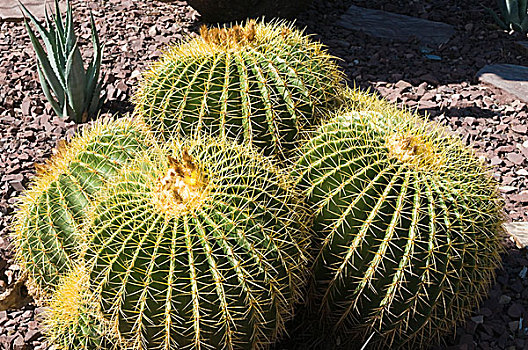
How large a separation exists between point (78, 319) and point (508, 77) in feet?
12.5

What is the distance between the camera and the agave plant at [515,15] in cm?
523

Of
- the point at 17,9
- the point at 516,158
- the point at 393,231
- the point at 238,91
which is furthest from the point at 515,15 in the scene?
the point at 17,9

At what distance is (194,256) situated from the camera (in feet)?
5.78

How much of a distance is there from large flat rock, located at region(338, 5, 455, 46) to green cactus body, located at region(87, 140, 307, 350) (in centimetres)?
372

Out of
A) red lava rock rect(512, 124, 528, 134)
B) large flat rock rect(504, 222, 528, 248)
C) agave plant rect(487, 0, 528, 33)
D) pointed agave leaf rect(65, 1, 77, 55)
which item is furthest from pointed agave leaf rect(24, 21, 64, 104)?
agave plant rect(487, 0, 528, 33)

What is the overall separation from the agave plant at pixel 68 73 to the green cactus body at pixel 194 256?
7.51ft

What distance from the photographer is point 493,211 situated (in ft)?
7.27

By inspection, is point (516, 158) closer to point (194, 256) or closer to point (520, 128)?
point (520, 128)

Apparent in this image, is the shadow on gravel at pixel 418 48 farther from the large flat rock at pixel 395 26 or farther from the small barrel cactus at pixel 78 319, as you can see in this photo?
the small barrel cactus at pixel 78 319

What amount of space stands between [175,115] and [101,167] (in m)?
0.35

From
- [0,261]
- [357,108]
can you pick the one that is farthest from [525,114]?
[0,261]

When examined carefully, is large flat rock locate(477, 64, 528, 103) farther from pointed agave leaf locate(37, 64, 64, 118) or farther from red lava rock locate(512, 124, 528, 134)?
pointed agave leaf locate(37, 64, 64, 118)

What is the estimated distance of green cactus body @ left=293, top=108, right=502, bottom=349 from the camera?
2.02m

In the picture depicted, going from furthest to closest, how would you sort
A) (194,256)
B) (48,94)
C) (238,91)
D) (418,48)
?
(418,48) → (48,94) → (238,91) → (194,256)
